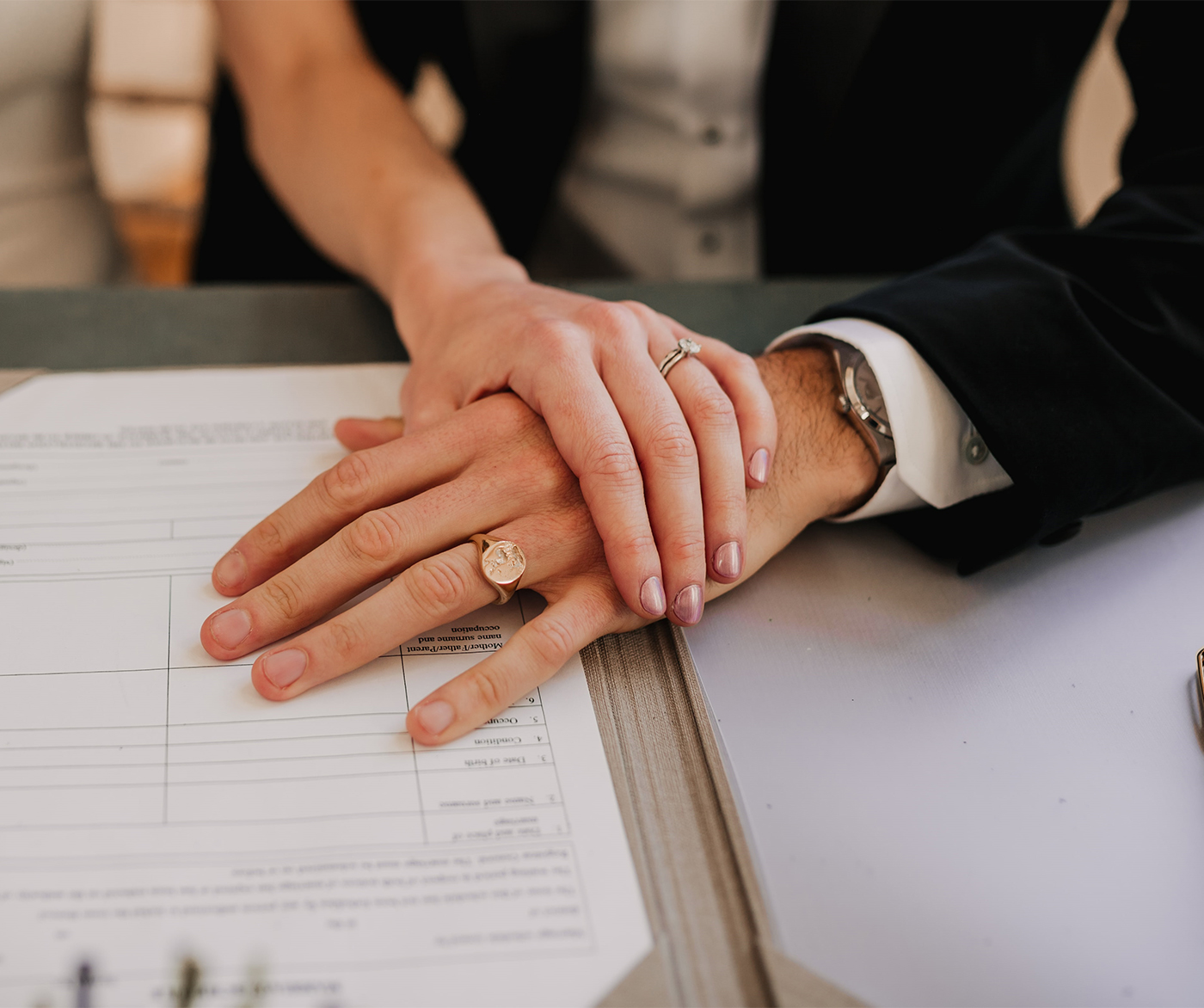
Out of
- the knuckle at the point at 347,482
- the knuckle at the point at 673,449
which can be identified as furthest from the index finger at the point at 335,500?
the knuckle at the point at 673,449

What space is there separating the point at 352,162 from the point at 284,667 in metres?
0.68

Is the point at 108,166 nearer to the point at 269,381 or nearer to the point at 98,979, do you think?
the point at 269,381

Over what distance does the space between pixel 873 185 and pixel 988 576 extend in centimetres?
68

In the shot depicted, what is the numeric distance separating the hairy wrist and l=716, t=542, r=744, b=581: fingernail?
0.07 m

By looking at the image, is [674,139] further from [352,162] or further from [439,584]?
[439,584]

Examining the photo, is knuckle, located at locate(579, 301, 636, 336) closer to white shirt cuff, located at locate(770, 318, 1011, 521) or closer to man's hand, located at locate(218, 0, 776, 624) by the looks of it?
man's hand, located at locate(218, 0, 776, 624)

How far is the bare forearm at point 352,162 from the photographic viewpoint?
0.79 metres

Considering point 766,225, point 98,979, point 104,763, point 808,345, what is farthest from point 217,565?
point 766,225

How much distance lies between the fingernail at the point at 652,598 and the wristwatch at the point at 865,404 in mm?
203

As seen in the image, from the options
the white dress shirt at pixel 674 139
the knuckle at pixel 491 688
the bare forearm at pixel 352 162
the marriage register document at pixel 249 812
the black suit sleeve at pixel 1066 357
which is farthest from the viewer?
the white dress shirt at pixel 674 139

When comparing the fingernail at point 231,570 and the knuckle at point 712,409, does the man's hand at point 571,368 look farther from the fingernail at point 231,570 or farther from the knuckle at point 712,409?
the fingernail at point 231,570

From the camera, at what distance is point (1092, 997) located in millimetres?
371

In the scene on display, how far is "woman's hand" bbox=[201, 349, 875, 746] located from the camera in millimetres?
465

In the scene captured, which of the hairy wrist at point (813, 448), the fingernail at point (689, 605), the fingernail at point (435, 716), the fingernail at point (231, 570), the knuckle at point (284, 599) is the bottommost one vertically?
the fingernail at point (231, 570)
